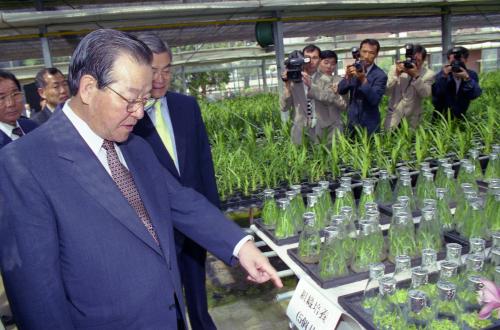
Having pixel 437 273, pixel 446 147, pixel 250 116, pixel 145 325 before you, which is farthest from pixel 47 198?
pixel 250 116

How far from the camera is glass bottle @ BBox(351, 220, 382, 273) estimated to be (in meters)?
1.36

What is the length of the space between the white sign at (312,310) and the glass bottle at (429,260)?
0.32 m

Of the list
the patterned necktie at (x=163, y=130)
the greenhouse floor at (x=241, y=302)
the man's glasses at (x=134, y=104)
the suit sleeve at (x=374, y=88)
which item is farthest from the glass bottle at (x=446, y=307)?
the suit sleeve at (x=374, y=88)

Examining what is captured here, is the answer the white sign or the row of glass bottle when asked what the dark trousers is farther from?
the row of glass bottle

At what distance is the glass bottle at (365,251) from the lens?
4.46ft

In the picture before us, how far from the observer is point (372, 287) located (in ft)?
3.66

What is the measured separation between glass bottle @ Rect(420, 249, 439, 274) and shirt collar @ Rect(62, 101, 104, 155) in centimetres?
101

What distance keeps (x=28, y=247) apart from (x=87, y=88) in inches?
16.4

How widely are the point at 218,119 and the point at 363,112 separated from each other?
8.28 ft

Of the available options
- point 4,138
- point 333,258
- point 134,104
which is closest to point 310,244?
point 333,258

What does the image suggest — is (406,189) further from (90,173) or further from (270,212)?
(90,173)

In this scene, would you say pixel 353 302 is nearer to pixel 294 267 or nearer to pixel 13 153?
pixel 294 267

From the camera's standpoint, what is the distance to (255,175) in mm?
2783

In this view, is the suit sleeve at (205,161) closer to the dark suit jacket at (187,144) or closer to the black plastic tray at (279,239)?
the dark suit jacket at (187,144)
